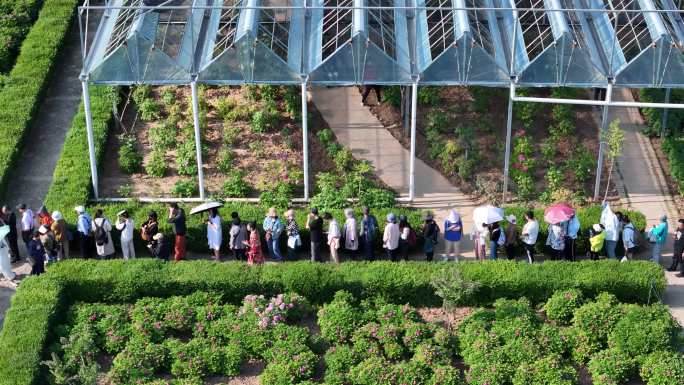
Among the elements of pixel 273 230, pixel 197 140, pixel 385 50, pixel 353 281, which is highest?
pixel 385 50

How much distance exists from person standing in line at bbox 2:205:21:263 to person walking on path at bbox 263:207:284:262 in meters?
5.06

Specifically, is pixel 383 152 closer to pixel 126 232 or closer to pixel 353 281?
pixel 353 281

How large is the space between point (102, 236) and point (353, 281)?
16.8 ft

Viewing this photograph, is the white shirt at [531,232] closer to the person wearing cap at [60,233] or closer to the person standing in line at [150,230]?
the person standing in line at [150,230]

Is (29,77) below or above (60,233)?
above

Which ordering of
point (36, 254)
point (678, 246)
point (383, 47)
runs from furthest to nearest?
point (383, 47) → point (678, 246) → point (36, 254)

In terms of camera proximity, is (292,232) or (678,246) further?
(292,232)

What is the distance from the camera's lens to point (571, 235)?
2372cm

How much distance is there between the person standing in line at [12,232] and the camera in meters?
24.0

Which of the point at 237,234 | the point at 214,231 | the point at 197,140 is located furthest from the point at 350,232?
the point at 197,140

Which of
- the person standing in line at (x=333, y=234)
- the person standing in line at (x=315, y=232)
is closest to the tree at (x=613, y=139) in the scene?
the person standing in line at (x=333, y=234)

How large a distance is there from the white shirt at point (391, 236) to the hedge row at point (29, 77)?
8.59 meters

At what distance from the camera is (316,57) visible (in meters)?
25.7

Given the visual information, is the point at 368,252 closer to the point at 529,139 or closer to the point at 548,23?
the point at 529,139
